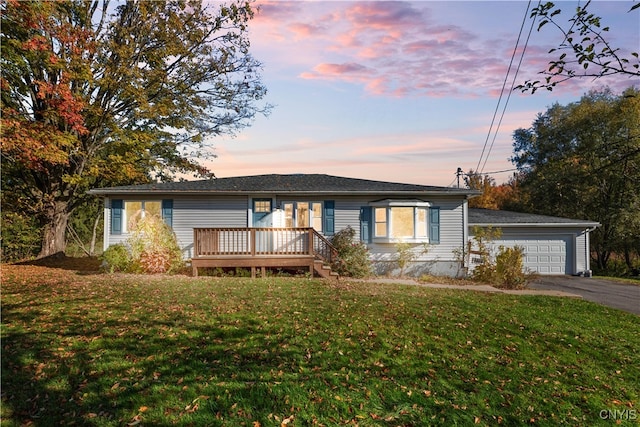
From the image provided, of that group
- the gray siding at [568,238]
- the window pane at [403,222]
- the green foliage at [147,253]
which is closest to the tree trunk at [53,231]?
the green foliage at [147,253]

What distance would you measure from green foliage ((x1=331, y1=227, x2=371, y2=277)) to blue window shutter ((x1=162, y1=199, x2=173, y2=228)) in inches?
249

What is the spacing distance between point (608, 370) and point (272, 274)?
406 inches

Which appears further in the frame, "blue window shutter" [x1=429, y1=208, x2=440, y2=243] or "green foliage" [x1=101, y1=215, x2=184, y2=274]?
"blue window shutter" [x1=429, y1=208, x2=440, y2=243]

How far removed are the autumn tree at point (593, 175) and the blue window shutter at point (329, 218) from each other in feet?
50.2

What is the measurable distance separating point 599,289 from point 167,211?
54.1 ft

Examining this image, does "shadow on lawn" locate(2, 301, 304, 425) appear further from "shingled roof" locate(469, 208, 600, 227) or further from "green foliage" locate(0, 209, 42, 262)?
"green foliage" locate(0, 209, 42, 262)

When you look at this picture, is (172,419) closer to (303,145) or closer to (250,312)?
(250,312)

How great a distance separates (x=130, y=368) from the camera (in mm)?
5230

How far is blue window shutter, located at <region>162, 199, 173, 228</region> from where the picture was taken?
15.7 m

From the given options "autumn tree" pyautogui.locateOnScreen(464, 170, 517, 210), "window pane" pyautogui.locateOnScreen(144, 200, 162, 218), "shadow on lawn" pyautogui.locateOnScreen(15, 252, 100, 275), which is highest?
"autumn tree" pyautogui.locateOnScreen(464, 170, 517, 210)

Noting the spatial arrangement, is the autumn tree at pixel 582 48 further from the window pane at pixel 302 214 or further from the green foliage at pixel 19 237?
the green foliage at pixel 19 237

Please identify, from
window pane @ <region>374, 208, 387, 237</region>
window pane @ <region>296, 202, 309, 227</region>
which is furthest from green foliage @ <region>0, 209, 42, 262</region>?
window pane @ <region>374, 208, 387, 237</region>

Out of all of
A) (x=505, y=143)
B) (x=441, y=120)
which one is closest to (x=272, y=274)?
(x=441, y=120)

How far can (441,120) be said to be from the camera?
52.4 ft
